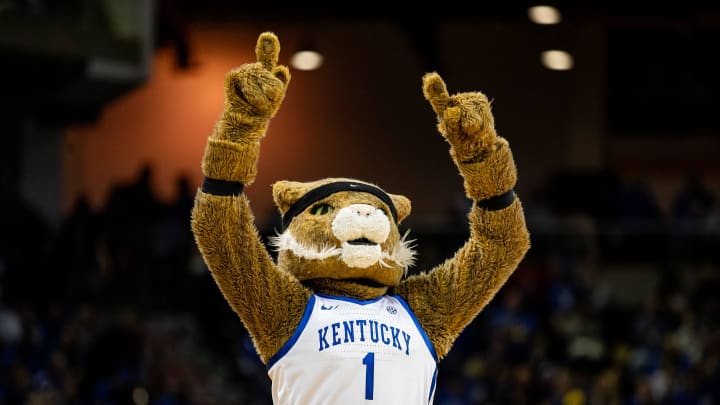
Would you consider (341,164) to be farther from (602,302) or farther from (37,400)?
(37,400)

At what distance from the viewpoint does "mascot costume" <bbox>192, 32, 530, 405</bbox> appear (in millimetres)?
3389

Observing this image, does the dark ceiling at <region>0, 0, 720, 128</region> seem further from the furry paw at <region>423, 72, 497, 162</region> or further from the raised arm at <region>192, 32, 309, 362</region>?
the furry paw at <region>423, 72, 497, 162</region>

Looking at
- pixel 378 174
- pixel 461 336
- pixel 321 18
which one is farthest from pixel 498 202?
pixel 378 174

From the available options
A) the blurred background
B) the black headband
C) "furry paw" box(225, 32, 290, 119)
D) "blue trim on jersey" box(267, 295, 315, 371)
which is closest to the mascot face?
the black headband

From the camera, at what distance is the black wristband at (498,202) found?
3.59m

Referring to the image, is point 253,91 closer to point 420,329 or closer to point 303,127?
point 420,329

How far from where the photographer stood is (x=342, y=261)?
3.51 m

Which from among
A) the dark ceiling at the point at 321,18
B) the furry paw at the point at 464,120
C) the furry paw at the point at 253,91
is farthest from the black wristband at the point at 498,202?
the dark ceiling at the point at 321,18

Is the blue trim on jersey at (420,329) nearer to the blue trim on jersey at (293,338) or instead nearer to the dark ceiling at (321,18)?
the blue trim on jersey at (293,338)

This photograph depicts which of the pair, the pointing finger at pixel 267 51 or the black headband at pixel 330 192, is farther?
the black headband at pixel 330 192

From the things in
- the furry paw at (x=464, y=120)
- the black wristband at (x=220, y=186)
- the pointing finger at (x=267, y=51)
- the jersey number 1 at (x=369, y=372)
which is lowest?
the jersey number 1 at (x=369, y=372)

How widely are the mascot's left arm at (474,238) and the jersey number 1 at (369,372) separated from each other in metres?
0.27

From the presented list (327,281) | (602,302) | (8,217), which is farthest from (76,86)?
(327,281)

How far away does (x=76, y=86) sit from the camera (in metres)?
11.8
